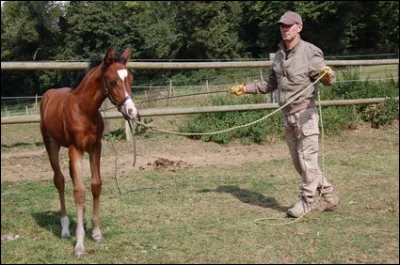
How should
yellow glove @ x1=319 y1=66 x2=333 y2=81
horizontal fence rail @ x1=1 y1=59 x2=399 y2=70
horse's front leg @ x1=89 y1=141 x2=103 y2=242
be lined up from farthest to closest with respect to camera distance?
horizontal fence rail @ x1=1 y1=59 x2=399 y2=70, yellow glove @ x1=319 y1=66 x2=333 y2=81, horse's front leg @ x1=89 y1=141 x2=103 y2=242

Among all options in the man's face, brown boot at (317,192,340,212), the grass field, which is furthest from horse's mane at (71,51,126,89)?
brown boot at (317,192,340,212)

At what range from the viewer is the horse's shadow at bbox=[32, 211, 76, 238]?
4.38 metres

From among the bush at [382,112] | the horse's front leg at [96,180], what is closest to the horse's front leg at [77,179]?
the horse's front leg at [96,180]

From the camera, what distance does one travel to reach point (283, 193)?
582 centimetres

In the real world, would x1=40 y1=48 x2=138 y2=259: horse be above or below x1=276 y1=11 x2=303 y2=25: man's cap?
below

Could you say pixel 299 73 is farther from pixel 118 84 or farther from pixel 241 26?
pixel 241 26

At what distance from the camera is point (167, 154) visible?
7.88 m

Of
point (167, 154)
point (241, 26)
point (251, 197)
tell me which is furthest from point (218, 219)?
point (241, 26)

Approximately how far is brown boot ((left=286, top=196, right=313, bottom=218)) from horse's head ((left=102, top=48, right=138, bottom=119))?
6.49 feet

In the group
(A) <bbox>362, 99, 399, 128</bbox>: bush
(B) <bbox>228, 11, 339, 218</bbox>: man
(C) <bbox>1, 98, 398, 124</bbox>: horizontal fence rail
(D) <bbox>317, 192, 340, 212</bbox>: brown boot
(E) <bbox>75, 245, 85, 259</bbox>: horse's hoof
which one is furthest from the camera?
(A) <bbox>362, 99, 399, 128</bbox>: bush

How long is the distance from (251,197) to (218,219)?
1030mm

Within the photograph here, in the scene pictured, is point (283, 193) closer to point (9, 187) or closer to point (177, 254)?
point (177, 254)

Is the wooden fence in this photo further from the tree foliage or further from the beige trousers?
the tree foliage

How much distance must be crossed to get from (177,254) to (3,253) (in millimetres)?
1272
